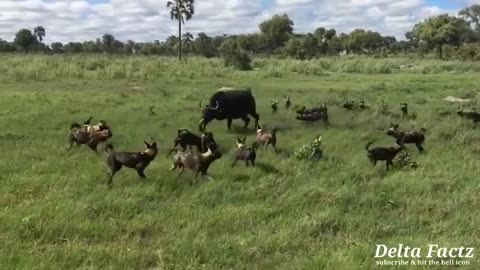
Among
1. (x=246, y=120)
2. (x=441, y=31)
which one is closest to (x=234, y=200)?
(x=246, y=120)

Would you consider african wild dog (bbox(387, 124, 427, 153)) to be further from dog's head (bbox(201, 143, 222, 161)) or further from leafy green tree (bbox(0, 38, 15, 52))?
leafy green tree (bbox(0, 38, 15, 52))

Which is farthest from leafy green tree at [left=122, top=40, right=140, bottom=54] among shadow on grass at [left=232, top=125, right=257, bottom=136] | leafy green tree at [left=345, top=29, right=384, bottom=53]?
shadow on grass at [left=232, top=125, right=257, bottom=136]

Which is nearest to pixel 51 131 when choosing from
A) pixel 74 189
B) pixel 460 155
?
pixel 74 189

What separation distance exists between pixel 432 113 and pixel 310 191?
31.1 feet

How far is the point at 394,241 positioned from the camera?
6598 mm

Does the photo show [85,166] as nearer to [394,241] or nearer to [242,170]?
[242,170]

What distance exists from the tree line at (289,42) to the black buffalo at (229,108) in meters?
44.1

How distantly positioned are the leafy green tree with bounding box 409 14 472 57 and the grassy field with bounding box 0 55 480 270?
5611 cm

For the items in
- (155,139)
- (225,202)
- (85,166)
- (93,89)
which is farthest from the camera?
(93,89)

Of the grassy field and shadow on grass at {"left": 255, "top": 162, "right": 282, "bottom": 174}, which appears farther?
shadow on grass at {"left": 255, "top": 162, "right": 282, "bottom": 174}

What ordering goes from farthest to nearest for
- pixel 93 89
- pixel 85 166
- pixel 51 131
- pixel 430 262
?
1. pixel 93 89
2. pixel 51 131
3. pixel 85 166
4. pixel 430 262

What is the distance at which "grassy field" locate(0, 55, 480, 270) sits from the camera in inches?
246

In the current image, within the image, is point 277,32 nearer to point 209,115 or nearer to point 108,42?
point 108,42

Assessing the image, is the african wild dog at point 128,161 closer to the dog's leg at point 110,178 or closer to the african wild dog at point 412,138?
the dog's leg at point 110,178
